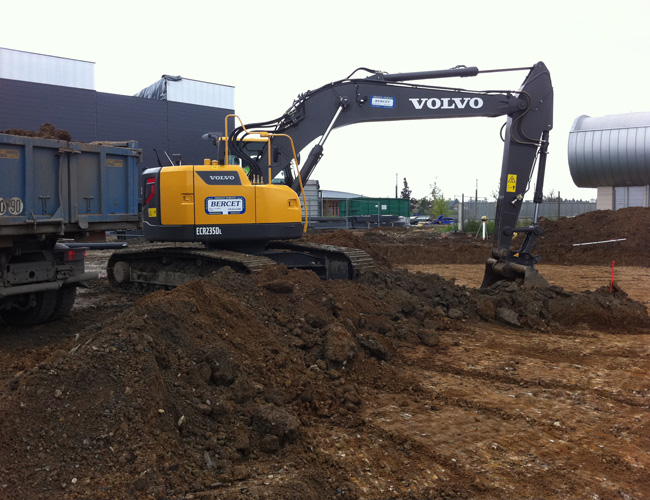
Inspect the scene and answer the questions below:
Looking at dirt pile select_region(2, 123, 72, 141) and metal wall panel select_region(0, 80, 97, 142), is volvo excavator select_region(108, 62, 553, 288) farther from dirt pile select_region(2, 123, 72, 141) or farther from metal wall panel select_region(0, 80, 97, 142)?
metal wall panel select_region(0, 80, 97, 142)

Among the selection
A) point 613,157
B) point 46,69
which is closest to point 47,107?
point 46,69

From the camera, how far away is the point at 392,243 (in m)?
22.2

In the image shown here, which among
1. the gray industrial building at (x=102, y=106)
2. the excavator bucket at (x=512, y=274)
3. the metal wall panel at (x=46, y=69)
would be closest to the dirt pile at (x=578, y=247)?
the excavator bucket at (x=512, y=274)

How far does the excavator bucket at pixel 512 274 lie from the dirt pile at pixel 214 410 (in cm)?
353

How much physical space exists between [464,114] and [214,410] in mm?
7792

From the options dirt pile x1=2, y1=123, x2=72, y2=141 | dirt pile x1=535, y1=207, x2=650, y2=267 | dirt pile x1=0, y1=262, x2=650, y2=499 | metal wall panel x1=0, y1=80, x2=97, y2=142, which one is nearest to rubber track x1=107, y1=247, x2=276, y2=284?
dirt pile x1=0, y1=262, x2=650, y2=499

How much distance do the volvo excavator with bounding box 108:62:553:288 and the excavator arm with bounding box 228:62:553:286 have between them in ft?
0.06

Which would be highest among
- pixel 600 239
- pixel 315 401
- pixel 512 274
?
pixel 600 239

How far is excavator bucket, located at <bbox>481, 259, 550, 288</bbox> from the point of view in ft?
31.7

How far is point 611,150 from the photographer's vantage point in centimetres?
2442

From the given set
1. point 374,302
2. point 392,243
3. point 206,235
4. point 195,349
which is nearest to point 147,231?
point 206,235

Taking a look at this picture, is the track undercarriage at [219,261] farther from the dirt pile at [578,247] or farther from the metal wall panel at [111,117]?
the metal wall panel at [111,117]

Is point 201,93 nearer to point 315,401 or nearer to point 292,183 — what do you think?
point 292,183

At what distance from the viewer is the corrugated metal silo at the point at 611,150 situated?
2381 cm
